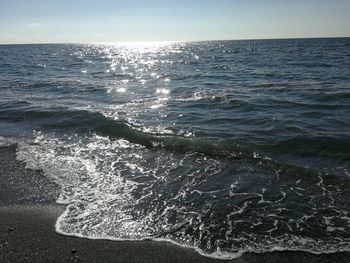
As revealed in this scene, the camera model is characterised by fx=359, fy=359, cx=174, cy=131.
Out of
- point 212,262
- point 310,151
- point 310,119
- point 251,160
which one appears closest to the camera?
point 212,262

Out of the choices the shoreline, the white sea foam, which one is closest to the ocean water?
the white sea foam

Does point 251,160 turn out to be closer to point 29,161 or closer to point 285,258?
point 285,258

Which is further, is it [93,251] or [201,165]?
[201,165]

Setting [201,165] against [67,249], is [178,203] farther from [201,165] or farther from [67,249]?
Result: [67,249]

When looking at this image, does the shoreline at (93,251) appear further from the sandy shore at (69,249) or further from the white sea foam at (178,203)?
the white sea foam at (178,203)

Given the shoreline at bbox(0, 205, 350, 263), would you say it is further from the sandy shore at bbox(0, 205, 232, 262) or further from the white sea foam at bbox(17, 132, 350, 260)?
the white sea foam at bbox(17, 132, 350, 260)

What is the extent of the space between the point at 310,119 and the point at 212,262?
1011 centimetres

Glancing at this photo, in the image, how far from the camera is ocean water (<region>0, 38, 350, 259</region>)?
244 inches

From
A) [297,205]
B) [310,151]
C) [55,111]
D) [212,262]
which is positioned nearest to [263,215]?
[297,205]

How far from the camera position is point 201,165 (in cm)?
952

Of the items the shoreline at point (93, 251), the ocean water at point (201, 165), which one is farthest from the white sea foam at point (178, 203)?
the shoreline at point (93, 251)

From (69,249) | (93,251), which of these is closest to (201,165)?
(93,251)

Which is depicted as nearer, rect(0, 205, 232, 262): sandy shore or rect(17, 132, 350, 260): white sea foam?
rect(0, 205, 232, 262): sandy shore

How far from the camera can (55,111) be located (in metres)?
16.2
